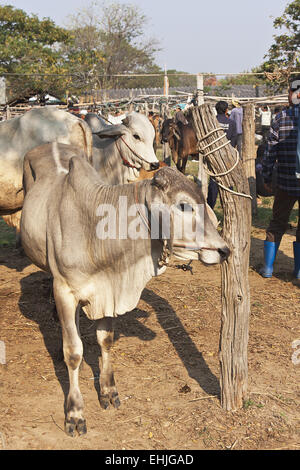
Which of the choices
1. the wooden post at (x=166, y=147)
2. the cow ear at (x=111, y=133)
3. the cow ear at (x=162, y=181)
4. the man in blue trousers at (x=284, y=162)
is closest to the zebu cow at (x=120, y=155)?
the cow ear at (x=111, y=133)

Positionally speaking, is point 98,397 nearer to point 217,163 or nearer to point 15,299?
point 217,163

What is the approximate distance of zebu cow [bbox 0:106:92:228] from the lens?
4695 mm

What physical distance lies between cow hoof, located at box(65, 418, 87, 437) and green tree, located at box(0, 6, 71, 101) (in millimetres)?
26726

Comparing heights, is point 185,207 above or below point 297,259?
above

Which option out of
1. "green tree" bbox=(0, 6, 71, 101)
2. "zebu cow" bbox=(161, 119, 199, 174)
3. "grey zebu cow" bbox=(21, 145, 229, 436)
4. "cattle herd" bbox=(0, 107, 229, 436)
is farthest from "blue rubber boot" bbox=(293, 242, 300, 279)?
"green tree" bbox=(0, 6, 71, 101)

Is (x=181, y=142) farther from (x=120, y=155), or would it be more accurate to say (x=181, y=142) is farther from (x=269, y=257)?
(x=120, y=155)

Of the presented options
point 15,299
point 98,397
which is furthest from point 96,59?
point 98,397

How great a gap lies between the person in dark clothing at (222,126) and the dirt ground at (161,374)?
2704 millimetres

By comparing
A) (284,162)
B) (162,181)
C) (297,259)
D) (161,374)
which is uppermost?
(162,181)

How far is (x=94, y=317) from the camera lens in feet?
9.96

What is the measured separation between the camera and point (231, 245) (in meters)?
2.90

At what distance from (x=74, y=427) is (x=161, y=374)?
83cm

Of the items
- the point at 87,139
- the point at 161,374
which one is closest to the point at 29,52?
the point at 87,139
